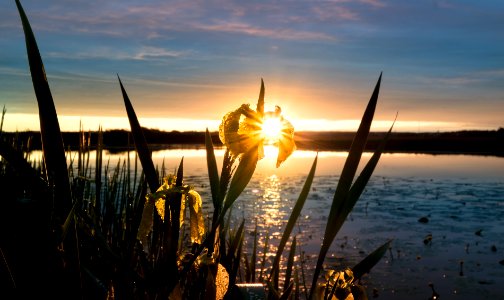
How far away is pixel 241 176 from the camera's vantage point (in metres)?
1.04

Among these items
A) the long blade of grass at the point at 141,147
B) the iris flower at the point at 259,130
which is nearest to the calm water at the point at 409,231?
the long blade of grass at the point at 141,147

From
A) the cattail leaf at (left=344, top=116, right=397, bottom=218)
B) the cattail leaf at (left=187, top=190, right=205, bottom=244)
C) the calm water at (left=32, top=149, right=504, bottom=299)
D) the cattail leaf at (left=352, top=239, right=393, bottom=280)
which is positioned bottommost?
the calm water at (left=32, top=149, right=504, bottom=299)

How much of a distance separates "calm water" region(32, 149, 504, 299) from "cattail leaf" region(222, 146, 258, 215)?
3325 millimetres

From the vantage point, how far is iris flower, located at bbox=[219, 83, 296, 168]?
1125mm

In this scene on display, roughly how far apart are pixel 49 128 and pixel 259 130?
435 millimetres

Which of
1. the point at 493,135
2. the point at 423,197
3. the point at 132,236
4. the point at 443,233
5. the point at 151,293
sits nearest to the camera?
the point at 151,293

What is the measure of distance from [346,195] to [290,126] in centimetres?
20

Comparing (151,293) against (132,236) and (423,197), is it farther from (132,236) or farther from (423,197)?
(423,197)

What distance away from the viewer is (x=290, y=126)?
117 cm

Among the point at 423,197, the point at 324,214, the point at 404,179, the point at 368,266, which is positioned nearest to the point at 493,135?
the point at 404,179

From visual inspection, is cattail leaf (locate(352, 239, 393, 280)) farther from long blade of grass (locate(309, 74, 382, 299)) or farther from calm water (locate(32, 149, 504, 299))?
calm water (locate(32, 149, 504, 299))

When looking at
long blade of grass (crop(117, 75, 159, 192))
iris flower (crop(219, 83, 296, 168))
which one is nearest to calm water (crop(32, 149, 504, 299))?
long blade of grass (crop(117, 75, 159, 192))

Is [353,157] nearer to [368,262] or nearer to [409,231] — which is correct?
[368,262]

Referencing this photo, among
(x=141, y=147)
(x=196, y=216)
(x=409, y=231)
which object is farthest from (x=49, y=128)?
(x=409, y=231)
